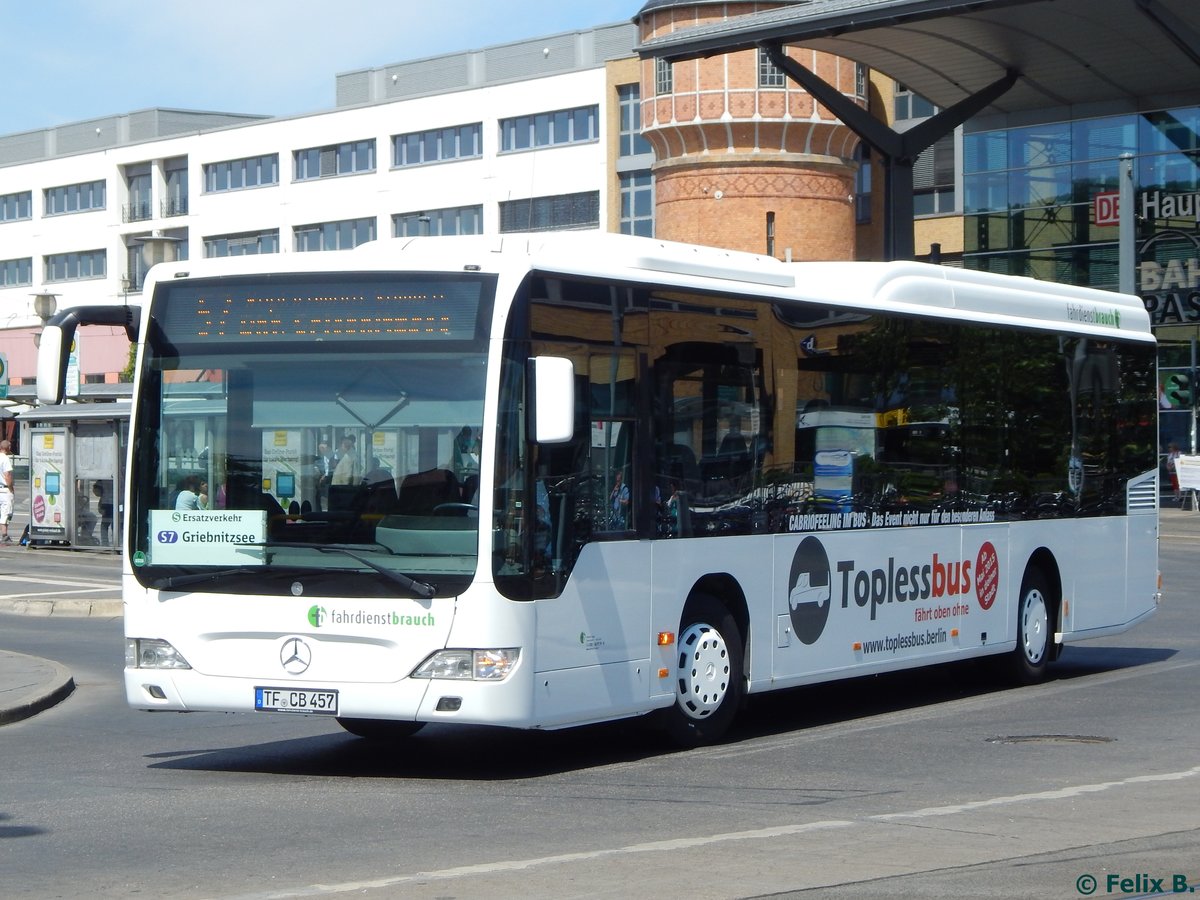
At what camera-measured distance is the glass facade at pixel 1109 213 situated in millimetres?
46500

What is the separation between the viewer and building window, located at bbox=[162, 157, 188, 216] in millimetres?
91312

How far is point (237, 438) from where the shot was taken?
10.1m

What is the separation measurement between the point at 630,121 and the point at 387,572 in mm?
64617

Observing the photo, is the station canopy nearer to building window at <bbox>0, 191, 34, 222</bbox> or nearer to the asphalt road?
the asphalt road

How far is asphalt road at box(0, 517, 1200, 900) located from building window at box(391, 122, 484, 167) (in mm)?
66007

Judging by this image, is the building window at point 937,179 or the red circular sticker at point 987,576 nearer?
the red circular sticker at point 987,576

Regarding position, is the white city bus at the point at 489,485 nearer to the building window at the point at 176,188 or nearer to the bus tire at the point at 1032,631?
the bus tire at the point at 1032,631

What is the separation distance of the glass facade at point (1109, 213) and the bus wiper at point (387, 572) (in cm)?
3977

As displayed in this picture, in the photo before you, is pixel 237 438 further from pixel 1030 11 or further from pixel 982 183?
pixel 982 183

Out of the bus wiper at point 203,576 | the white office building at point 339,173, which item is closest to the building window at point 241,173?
the white office building at point 339,173

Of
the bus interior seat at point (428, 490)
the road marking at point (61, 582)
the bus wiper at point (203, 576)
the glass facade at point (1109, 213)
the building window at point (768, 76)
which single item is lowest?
the road marking at point (61, 582)

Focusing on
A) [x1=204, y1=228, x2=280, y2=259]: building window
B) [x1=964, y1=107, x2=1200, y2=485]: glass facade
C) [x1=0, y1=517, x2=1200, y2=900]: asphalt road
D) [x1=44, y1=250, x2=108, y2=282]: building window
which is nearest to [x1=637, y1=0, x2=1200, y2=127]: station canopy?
[x1=964, y1=107, x2=1200, y2=485]: glass facade

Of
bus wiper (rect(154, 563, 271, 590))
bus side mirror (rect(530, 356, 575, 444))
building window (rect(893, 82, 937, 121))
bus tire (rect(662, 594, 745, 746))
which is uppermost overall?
building window (rect(893, 82, 937, 121))

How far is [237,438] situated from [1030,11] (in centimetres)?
3053
